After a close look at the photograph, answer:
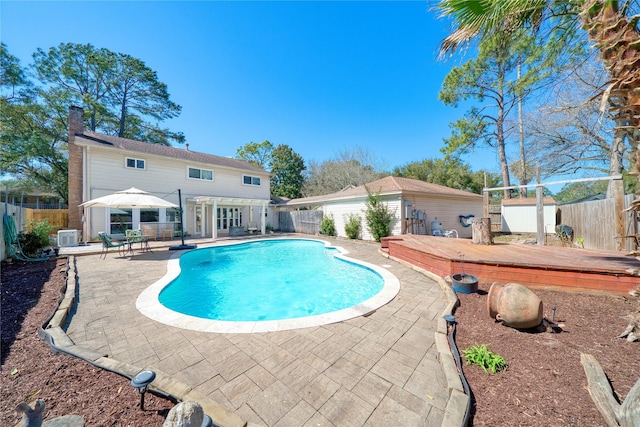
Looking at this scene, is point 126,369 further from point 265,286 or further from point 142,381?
point 265,286

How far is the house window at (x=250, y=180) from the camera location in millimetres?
18750

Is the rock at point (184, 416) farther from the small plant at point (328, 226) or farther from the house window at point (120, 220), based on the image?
the house window at point (120, 220)

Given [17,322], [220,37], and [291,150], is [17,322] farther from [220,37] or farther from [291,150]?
[291,150]

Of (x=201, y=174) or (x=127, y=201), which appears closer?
(x=127, y=201)

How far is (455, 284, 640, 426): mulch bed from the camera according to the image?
192 cm

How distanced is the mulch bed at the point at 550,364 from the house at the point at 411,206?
8449 millimetres

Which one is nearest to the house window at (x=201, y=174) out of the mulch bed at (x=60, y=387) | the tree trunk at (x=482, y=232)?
the mulch bed at (x=60, y=387)

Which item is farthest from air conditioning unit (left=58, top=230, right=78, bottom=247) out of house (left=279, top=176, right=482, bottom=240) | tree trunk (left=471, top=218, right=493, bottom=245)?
tree trunk (left=471, top=218, right=493, bottom=245)

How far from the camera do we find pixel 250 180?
755 inches

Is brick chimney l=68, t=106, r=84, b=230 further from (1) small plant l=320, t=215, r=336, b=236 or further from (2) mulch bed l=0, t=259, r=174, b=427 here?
(1) small plant l=320, t=215, r=336, b=236

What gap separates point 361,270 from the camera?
7598 mm

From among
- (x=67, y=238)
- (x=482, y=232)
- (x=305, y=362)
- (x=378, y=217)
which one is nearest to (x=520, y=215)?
(x=378, y=217)

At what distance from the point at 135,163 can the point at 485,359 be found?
705 inches

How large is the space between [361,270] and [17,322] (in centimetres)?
744
